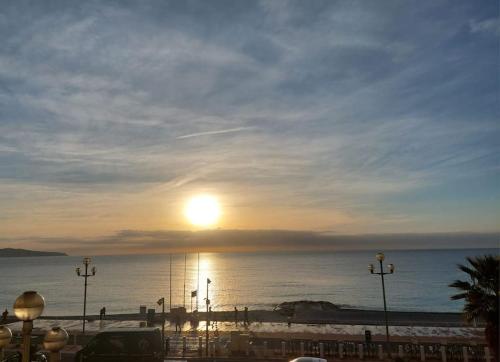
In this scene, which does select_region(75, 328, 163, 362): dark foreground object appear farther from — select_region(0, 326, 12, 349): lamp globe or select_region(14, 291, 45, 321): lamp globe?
select_region(14, 291, 45, 321): lamp globe

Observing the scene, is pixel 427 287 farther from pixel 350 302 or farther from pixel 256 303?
pixel 256 303

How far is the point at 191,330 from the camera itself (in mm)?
34094

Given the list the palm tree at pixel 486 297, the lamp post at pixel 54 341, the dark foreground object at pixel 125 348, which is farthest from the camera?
the palm tree at pixel 486 297

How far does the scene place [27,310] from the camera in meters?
6.04

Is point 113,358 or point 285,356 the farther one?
point 285,356

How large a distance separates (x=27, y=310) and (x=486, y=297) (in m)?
19.8

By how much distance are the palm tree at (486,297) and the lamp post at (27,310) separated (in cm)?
Answer: 1854

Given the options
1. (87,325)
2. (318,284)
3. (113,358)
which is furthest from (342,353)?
(318,284)

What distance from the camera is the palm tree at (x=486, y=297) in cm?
1761

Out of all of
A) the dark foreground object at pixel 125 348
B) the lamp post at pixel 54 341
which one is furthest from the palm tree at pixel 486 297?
the lamp post at pixel 54 341

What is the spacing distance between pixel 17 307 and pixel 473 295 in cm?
1965

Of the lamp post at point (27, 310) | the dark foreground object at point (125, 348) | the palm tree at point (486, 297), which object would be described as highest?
the lamp post at point (27, 310)

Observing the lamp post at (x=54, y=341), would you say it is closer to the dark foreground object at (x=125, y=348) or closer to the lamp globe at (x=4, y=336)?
the lamp globe at (x=4, y=336)

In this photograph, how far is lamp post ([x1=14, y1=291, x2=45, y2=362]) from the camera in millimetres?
6020
